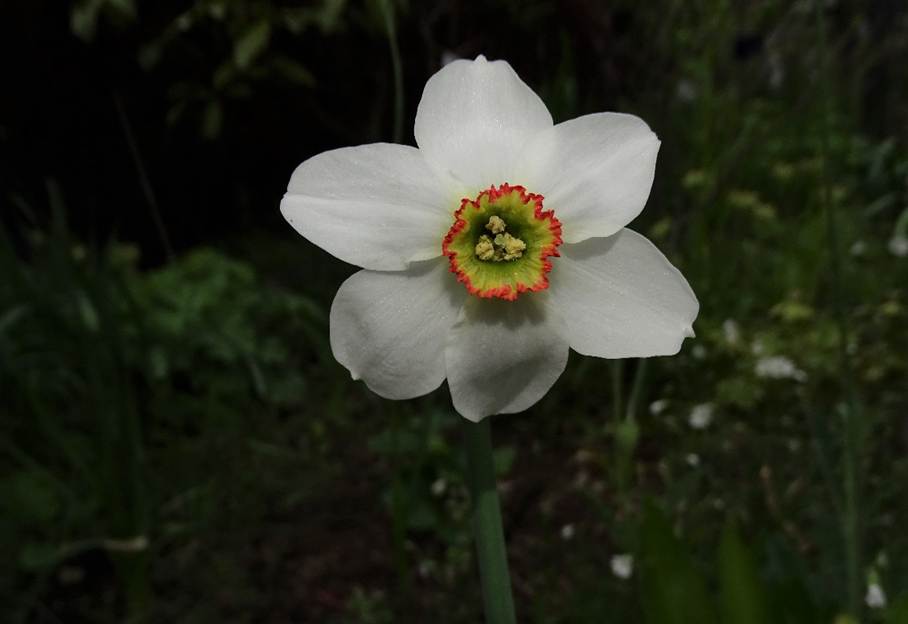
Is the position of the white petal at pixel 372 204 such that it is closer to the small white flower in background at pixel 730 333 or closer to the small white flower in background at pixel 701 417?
the small white flower in background at pixel 701 417

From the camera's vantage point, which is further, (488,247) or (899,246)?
(899,246)

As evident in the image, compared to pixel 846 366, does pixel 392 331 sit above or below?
above

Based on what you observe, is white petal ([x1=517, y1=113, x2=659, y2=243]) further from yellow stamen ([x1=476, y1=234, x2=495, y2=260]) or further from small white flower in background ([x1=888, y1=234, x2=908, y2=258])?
small white flower in background ([x1=888, y1=234, x2=908, y2=258])

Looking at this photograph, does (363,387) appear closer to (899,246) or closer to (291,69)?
(291,69)

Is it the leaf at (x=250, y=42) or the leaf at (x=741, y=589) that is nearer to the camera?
the leaf at (x=741, y=589)

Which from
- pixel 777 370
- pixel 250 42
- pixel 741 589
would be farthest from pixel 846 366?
pixel 250 42

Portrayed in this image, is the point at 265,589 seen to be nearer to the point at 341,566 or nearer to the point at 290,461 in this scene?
the point at 341,566

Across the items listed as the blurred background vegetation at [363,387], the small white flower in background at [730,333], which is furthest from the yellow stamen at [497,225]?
the small white flower in background at [730,333]

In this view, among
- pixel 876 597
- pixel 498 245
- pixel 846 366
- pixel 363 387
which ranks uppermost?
pixel 498 245

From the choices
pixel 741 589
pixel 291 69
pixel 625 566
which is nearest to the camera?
pixel 741 589
